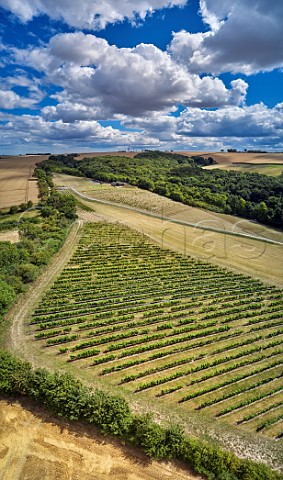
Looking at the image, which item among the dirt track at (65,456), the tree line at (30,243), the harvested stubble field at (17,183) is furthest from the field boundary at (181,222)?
the dirt track at (65,456)

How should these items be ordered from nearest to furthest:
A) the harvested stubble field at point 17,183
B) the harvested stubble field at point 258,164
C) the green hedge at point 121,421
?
the green hedge at point 121,421 < the harvested stubble field at point 17,183 < the harvested stubble field at point 258,164

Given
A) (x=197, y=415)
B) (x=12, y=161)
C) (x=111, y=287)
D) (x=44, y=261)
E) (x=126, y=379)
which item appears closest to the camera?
(x=197, y=415)

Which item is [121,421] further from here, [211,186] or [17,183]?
[211,186]

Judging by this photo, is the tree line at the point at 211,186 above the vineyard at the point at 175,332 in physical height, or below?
above

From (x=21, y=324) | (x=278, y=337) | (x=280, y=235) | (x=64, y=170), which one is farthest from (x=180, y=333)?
(x=64, y=170)

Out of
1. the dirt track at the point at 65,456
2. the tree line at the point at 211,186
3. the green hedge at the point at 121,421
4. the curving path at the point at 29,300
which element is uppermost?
the tree line at the point at 211,186

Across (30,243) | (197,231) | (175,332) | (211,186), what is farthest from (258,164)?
(175,332)

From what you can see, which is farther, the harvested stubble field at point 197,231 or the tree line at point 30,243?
the harvested stubble field at point 197,231

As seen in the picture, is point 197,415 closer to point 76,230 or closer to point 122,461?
point 122,461

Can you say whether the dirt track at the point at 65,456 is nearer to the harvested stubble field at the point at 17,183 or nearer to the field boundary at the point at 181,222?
the field boundary at the point at 181,222
